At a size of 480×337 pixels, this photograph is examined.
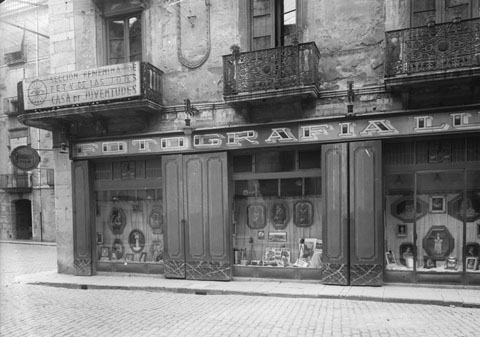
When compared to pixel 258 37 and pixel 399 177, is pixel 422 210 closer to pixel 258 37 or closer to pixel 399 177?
pixel 399 177

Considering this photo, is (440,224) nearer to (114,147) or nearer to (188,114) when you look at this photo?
(188,114)

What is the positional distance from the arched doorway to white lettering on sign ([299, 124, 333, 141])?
21.8 meters

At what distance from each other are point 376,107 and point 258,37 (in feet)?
10.9

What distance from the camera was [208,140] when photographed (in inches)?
359

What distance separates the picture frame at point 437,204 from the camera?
26.2 ft

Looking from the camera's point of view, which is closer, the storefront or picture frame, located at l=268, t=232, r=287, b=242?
the storefront

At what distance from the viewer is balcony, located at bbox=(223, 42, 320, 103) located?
7.95m

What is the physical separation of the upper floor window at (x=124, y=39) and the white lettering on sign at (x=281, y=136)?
4.45m

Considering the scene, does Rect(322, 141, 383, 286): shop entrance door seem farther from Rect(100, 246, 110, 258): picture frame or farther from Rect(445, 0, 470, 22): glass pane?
Rect(100, 246, 110, 258): picture frame

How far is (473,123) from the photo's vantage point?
7320 mm

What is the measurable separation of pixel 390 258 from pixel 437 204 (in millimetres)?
1564

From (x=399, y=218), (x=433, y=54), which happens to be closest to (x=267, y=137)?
(x=399, y=218)

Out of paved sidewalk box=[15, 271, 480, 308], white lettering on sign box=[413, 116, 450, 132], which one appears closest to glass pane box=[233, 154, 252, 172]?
paved sidewalk box=[15, 271, 480, 308]

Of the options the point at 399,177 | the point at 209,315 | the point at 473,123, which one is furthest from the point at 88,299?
the point at 473,123
